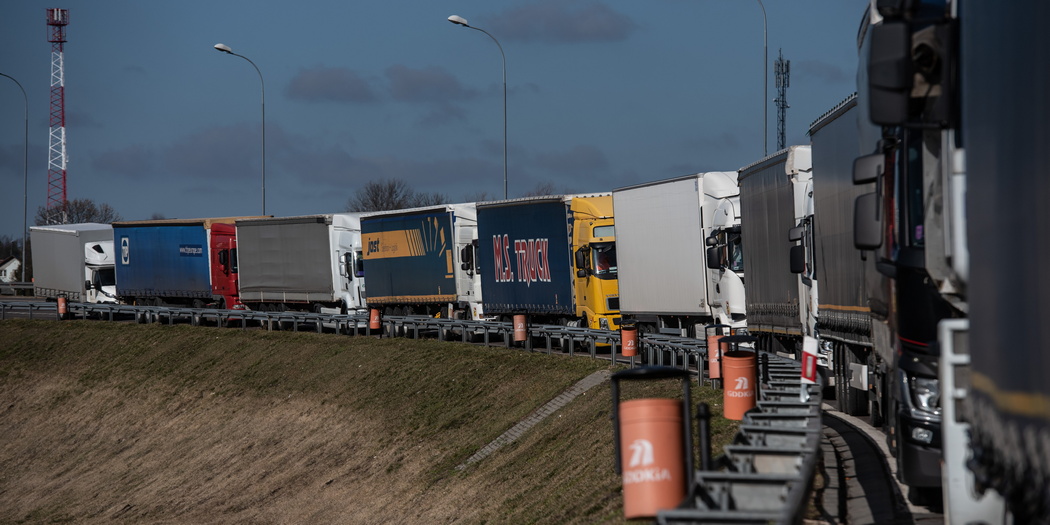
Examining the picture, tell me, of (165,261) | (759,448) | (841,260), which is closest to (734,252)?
(841,260)

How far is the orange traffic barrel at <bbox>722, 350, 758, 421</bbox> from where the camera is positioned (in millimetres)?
14023

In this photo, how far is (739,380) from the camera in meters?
14.3

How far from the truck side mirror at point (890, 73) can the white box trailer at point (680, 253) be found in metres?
20.5

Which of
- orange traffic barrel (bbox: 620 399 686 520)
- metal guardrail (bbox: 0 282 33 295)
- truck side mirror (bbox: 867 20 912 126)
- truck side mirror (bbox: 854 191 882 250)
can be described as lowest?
orange traffic barrel (bbox: 620 399 686 520)

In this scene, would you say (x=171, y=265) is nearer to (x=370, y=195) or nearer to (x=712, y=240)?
(x=712, y=240)

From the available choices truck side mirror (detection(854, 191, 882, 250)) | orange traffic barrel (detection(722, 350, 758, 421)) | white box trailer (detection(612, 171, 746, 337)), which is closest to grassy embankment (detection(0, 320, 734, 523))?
orange traffic barrel (detection(722, 350, 758, 421))

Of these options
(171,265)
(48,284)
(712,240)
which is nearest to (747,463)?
(712,240)

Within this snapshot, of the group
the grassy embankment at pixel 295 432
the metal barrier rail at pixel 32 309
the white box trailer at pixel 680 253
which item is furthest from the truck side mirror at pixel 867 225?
the metal barrier rail at pixel 32 309

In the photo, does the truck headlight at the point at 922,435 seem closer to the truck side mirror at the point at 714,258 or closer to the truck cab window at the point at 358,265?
the truck side mirror at the point at 714,258

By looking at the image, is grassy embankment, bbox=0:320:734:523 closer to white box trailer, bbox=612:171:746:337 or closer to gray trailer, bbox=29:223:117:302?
white box trailer, bbox=612:171:746:337

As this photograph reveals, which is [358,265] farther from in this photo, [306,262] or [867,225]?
[867,225]

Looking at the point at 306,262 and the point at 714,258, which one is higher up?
the point at 306,262

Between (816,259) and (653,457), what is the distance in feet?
40.7

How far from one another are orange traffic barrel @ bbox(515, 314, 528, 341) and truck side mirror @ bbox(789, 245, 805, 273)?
42.9 ft
